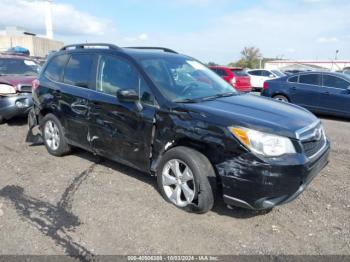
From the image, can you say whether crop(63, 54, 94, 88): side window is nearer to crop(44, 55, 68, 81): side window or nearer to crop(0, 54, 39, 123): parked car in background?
crop(44, 55, 68, 81): side window

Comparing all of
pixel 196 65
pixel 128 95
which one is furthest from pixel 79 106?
pixel 196 65

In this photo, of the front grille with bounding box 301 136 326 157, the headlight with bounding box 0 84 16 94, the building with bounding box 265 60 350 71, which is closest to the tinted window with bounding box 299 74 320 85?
the front grille with bounding box 301 136 326 157

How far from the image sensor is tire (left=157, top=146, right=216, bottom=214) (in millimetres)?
3594

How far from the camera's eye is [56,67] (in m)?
5.75

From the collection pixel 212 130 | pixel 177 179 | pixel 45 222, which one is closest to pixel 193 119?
pixel 212 130

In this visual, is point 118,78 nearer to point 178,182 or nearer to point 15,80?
point 178,182

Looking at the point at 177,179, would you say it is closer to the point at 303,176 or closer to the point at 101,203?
the point at 101,203

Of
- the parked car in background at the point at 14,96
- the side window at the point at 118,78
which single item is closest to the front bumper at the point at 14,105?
the parked car in background at the point at 14,96

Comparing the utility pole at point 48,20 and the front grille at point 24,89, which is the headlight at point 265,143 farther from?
the utility pole at point 48,20

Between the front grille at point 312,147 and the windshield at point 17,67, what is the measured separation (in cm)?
783

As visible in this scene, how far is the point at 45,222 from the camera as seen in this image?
12.0ft

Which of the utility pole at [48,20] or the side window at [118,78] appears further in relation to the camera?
the utility pole at [48,20]

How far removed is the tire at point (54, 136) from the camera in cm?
561

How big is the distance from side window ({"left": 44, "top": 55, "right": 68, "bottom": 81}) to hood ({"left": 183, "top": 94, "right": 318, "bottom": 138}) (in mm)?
2767
